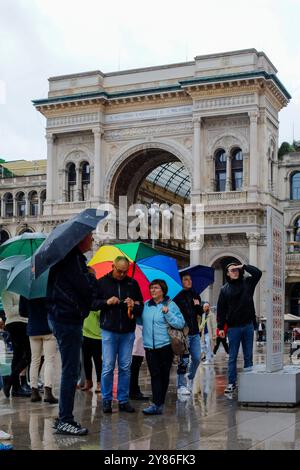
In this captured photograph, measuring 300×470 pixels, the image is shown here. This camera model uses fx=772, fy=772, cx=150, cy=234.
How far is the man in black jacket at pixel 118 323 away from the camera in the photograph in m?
9.49

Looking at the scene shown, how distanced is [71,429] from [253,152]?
39098mm

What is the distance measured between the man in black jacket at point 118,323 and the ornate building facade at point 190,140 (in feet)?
114

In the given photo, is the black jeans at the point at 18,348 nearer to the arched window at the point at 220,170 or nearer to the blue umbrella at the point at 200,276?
the blue umbrella at the point at 200,276

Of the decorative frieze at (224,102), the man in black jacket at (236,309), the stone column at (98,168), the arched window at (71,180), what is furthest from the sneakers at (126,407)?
the arched window at (71,180)

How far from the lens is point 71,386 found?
7984mm

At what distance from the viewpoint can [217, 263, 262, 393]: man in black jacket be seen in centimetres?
1145

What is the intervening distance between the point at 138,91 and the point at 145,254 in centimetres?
3899

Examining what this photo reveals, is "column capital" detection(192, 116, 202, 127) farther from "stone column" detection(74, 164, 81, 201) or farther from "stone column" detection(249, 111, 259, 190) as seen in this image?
"stone column" detection(74, 164, 81, 201)

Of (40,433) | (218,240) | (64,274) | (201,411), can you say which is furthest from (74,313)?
(218,240)

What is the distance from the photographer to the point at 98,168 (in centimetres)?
4997

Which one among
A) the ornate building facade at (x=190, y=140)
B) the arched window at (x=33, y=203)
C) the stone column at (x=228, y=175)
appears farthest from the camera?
the arched window at (x=33, y=203)

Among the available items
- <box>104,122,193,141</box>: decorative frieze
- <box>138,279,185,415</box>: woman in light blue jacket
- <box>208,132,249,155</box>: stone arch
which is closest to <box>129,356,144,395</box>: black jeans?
<box>138,279,185,415</box>: woman in light blue jacket

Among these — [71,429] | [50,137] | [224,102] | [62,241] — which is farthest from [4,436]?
[50,137]

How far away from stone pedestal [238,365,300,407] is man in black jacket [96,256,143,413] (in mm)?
1572
